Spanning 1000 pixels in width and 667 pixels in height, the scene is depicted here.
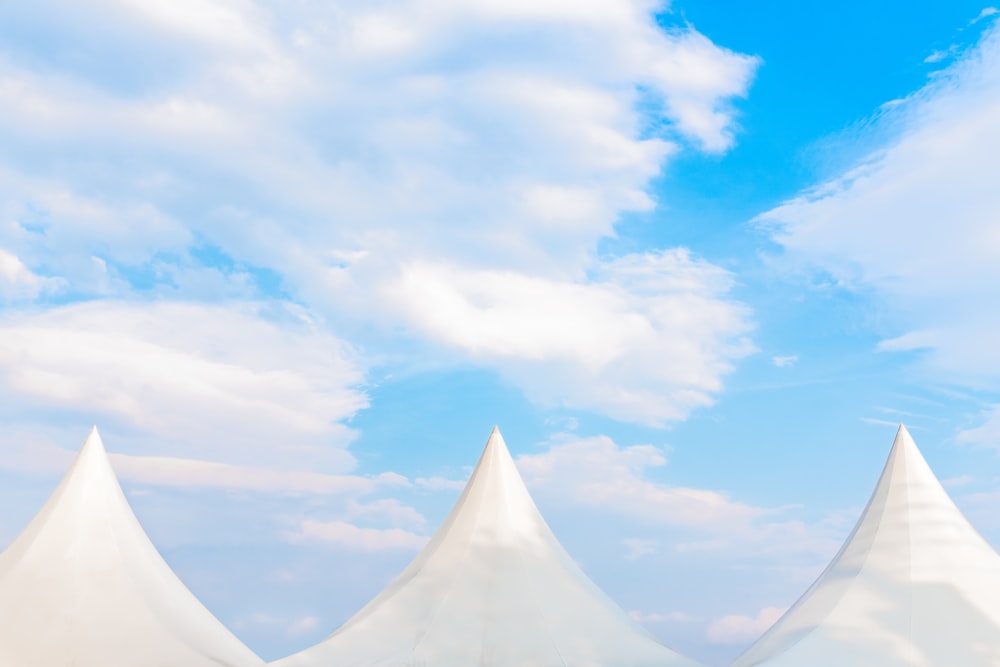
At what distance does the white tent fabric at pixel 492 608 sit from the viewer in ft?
57.3

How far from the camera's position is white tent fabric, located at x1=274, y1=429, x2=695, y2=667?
57.3 ft

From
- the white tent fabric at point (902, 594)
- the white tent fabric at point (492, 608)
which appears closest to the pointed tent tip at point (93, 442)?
the white tent fabric at point (492, 608)

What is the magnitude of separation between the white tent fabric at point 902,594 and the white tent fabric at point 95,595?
943cm

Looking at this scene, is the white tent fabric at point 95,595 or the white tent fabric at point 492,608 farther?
the white tent fabric at point 95,595

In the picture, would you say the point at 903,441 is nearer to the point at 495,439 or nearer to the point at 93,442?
the point at 495,439

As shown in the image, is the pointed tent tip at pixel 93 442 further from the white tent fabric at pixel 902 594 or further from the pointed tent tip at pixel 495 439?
the white tent fabric at pixel 902 594

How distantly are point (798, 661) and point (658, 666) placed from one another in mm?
2264

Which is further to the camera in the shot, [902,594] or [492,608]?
[492,608]

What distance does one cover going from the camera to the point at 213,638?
19.6 meters

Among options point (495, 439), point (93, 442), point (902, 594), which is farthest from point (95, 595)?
point (902, 594)

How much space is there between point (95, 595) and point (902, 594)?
13.1 metres

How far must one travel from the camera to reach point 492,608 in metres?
18.0

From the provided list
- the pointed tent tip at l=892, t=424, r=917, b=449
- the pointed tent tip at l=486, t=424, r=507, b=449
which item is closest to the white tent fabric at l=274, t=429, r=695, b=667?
the pointed tent tip at l=486, t=424, r=507, b=449

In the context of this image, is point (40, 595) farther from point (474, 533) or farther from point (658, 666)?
point (658, 666)
